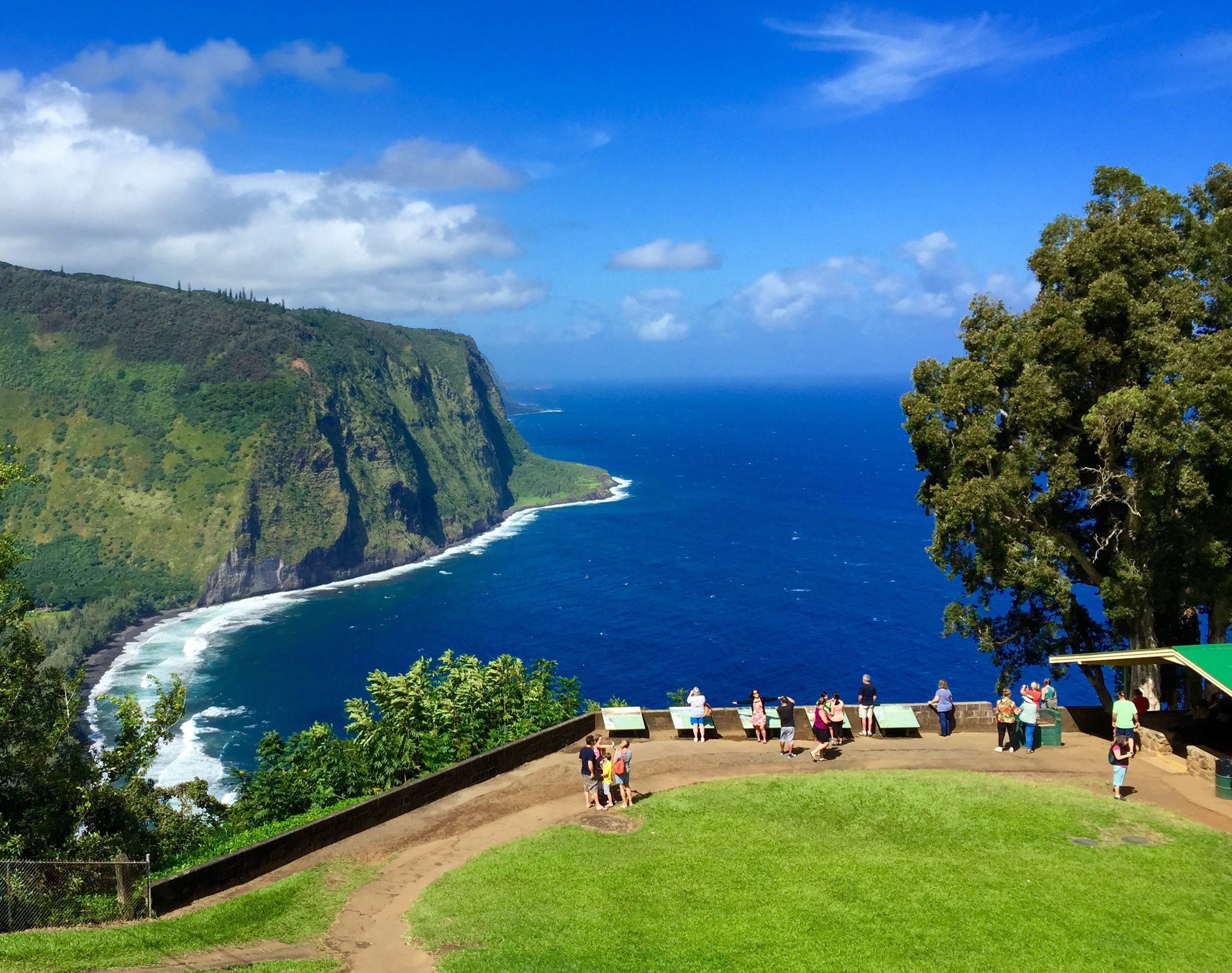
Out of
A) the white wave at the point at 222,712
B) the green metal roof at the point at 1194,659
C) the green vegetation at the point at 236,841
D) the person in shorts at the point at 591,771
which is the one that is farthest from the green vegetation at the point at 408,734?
the white wave at the point at 222,712

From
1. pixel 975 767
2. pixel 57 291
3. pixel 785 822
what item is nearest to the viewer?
pixel 785 822

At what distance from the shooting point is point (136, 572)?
497 feet

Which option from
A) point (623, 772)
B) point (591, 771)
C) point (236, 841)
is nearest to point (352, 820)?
point (236, 841)

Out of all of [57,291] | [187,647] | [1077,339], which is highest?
[57,291]

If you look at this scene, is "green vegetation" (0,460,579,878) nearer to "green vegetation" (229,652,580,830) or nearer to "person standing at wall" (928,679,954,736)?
"green vegetation" (229,652,580,830)

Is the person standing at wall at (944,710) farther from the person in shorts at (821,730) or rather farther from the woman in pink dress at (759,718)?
the woman in pink dress at (759,718)

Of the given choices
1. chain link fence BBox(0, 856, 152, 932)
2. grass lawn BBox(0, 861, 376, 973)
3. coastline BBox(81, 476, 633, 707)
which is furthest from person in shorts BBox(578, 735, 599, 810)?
coastline BBox(81, 476, 633, 707)

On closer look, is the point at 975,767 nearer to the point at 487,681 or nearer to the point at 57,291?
the point at 487,681

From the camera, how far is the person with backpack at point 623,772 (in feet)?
64.8

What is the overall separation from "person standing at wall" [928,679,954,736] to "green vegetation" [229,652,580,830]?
9.38m

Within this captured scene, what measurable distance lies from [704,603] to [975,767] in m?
97.7

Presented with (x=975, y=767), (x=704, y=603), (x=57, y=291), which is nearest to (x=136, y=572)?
(x=57, y=291)

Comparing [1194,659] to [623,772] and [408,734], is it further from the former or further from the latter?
[408,734]

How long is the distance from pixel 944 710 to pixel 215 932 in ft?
55.6
